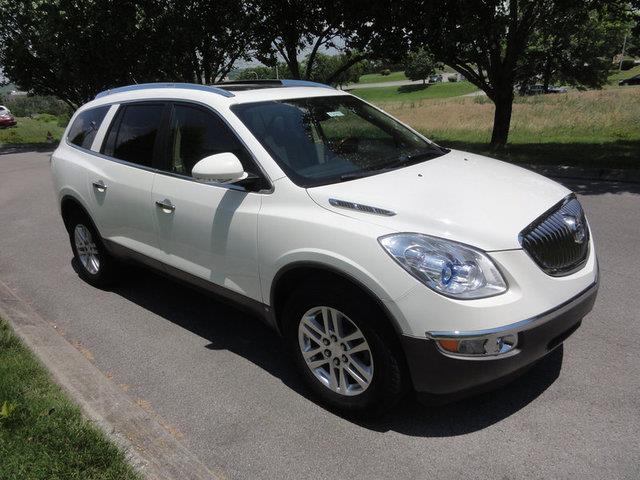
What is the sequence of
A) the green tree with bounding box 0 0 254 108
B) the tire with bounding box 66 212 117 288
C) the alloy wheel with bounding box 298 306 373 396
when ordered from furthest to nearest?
the green tree with bounding box 0 0 254 108 < the tire with bounding box 66 212 117 288 < the alloy wheel with bounding box 298 306 373 396

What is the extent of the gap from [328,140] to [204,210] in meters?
0.95

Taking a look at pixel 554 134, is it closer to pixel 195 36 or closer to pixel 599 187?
pixel 195 36

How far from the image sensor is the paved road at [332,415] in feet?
8.85

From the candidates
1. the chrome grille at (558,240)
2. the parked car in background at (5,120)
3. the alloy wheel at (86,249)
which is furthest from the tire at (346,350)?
the parked car in background at (5,120)

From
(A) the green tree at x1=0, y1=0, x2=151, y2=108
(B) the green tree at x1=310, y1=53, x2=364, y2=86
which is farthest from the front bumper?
(A) the green tree at x1=0, y1=0, x2=151, y2=108

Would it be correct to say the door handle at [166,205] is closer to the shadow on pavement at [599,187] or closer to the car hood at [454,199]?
the car hood at [454,199]

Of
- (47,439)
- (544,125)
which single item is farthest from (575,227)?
(544,125)

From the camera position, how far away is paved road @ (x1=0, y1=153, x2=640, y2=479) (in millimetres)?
2697

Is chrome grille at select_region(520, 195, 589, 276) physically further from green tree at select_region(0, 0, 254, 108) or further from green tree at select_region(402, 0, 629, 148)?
green tree at select_region(0, 0, 254, 108)

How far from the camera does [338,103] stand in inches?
167

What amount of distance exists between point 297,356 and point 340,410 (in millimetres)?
405

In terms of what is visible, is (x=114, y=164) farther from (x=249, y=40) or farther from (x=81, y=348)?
(x=249, y=40)

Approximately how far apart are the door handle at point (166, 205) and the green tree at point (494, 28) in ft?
30.8

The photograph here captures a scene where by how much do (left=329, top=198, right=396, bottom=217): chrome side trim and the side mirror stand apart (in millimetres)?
599
